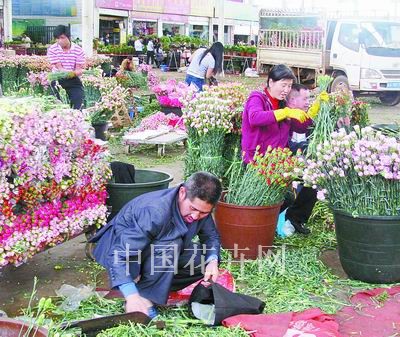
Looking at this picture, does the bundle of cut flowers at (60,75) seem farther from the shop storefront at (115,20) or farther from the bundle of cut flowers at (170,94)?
the shop storefront at (115,20)

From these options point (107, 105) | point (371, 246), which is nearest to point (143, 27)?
point (107, 105)

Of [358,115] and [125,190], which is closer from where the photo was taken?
[125,190]

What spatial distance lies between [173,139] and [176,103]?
1.92m

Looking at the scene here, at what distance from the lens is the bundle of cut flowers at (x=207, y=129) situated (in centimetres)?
520

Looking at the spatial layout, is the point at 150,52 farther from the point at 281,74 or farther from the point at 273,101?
the point at 281,74

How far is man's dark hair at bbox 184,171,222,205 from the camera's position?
3234 mm

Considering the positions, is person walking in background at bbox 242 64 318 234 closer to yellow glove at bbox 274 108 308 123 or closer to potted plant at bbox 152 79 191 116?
yellow glove at bbox 274 108 308 123

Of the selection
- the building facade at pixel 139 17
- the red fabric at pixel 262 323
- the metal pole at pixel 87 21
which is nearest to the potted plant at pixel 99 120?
the red fabric at pixel 262 323

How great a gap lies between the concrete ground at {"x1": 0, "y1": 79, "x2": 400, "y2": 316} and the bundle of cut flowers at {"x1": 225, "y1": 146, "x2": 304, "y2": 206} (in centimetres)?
75

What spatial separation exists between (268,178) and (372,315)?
4.08ft

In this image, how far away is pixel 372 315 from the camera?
382 centimetres

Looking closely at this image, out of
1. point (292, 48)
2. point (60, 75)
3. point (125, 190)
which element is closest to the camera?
point (125, 190)

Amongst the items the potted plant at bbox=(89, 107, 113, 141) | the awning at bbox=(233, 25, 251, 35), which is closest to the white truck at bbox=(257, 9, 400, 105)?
the potted plant at bbox=(89, 107, 113, 141)

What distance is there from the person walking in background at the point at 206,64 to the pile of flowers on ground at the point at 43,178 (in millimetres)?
5335
